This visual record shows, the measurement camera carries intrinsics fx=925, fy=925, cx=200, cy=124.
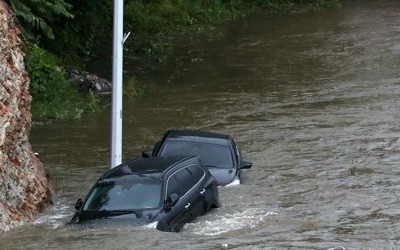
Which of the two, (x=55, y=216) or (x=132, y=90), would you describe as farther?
(x=132, y=90)

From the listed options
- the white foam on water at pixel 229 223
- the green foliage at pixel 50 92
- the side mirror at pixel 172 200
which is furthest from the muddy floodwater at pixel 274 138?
the green foliage at pixel 50 92

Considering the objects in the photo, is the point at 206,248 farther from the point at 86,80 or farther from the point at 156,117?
the point at 86,80

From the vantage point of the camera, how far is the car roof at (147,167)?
1455 centimetres

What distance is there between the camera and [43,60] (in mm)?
28547

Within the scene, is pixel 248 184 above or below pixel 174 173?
below

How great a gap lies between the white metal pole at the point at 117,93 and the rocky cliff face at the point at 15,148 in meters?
1.42


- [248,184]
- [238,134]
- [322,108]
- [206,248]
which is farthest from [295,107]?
[206,248]

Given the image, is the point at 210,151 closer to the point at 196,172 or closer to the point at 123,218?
the point at 196,172

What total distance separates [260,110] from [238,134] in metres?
3.09

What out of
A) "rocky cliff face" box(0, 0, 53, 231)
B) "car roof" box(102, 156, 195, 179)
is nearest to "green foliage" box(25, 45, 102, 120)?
"rocky cliff face" box(0, 0, 53, 231)

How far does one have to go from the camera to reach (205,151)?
18391mm

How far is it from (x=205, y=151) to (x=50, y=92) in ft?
34.3

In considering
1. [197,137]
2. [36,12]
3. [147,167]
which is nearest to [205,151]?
[197,137]

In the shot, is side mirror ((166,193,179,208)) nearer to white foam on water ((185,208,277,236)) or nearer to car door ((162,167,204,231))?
car door ((162,167,204,231))
